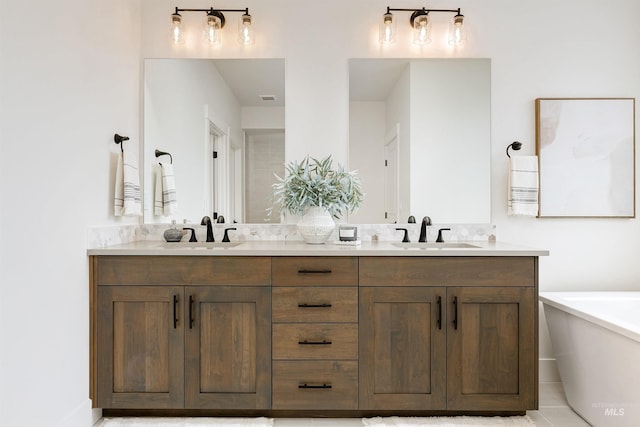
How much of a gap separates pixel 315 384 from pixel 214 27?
213 cm

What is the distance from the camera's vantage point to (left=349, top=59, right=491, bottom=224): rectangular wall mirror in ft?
8.15

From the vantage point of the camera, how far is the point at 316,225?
7.35 ft

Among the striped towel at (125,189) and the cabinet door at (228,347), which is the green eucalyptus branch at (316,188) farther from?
the striped towel at (125,189)

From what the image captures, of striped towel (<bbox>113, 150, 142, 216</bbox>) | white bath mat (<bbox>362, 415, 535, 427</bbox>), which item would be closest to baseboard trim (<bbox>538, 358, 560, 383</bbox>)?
white bath mat (<bbox>362, 415, 535, 427</bbox>)

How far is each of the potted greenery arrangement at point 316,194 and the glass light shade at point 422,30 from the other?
3.00 ft

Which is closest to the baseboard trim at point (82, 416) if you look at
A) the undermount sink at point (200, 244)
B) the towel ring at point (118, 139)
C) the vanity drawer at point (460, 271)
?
the undermount sink at point (200, 244)

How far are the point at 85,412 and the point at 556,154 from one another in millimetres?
2955

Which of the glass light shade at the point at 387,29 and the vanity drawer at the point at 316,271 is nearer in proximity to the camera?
the vanity drawer at the point at 316,271

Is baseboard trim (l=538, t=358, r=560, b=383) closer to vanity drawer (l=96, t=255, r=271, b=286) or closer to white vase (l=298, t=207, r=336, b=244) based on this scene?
white vase (l=298, t=207, r=336, b=244)

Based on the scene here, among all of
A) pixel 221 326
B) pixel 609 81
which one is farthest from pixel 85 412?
pixel 609 81

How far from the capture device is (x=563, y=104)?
2.46 meters

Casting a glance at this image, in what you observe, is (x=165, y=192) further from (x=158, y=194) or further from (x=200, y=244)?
(x=200, y=244)

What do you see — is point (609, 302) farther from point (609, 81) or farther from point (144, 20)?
point (144, 20)

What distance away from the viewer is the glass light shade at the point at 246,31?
2.44m
